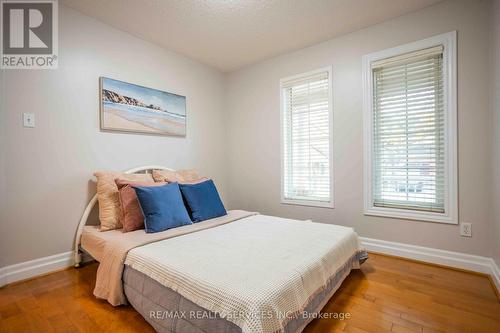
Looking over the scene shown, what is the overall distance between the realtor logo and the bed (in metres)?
1.63

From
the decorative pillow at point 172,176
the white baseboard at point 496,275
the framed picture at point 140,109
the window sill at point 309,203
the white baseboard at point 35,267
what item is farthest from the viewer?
the window sill at point 309,203

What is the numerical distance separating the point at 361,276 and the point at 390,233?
75 cm

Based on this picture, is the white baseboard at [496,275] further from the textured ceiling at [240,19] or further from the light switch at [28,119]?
the light switch at [28,119]

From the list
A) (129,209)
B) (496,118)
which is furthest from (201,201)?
(496,118)

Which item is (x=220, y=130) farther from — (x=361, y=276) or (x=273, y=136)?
(x=361, y=276)

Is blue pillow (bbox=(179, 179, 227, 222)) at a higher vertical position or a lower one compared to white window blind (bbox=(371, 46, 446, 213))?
lower

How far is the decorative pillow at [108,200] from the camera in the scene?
222 cm

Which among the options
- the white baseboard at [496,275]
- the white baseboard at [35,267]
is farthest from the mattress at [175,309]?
the white baseboard at [496,275]

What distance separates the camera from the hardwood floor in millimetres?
1471

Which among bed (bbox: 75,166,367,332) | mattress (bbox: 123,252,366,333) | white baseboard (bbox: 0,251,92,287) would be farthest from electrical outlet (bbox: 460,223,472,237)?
white baseboard (bbox: 0,251,92,287)

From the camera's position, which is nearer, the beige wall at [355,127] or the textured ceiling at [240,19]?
the beige wall at [355,127]

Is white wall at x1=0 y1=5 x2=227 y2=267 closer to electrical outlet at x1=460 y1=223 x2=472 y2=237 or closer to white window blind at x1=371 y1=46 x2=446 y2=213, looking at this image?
white window blind at x1=371 y1=46 x2=446 y2=213

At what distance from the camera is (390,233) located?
2.59 meters

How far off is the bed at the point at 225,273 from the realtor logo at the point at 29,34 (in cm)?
163
